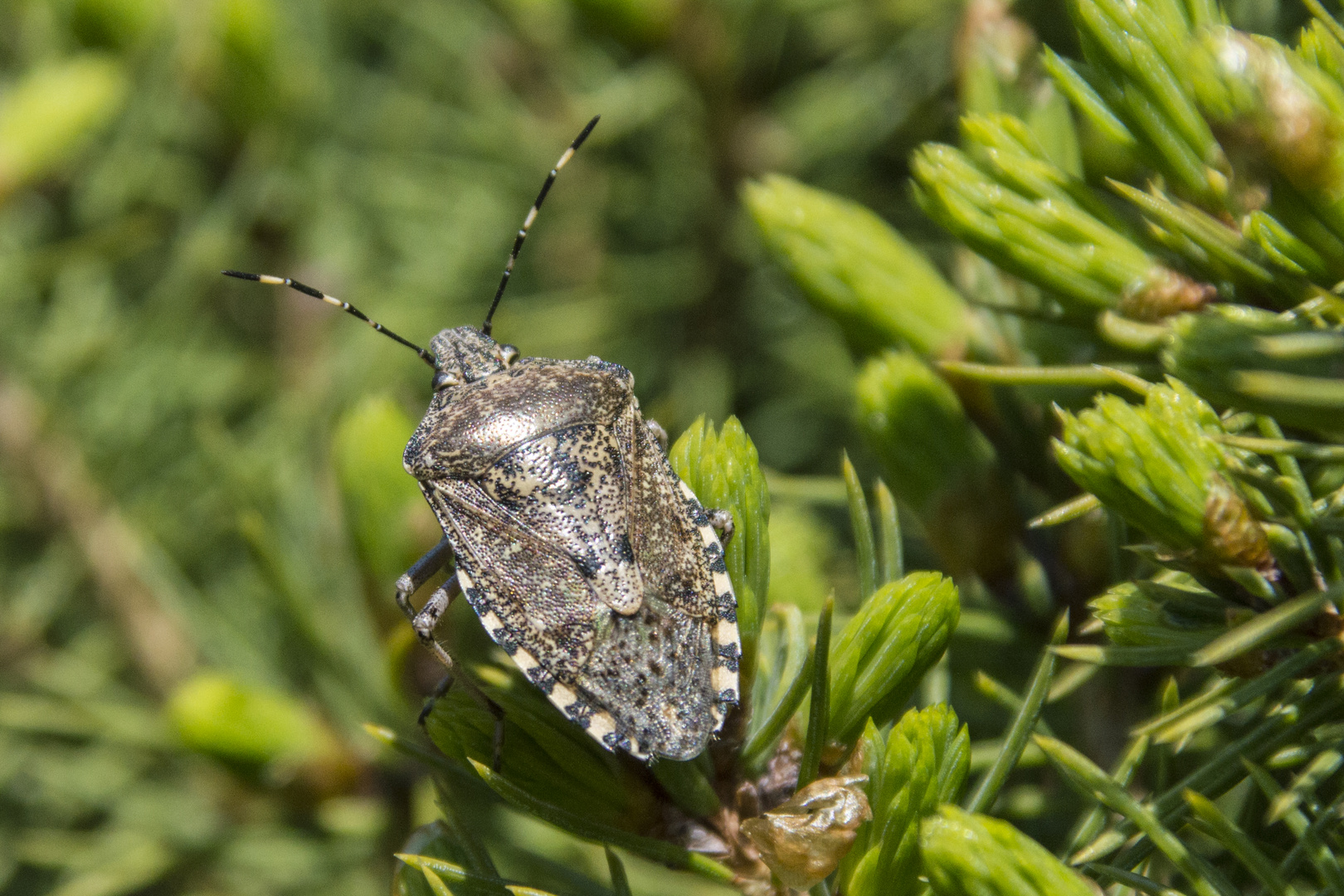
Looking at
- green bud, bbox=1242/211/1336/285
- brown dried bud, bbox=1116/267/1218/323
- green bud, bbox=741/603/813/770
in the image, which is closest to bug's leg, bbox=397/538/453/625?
green bud, bbox=741/603/813/770

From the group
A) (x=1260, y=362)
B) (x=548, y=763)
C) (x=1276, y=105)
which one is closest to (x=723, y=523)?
(x=548, y=763)

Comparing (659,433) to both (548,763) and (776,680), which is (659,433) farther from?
(548,763)

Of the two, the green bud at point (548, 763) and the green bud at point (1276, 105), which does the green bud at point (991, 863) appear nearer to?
the green bud at point (548, 763)

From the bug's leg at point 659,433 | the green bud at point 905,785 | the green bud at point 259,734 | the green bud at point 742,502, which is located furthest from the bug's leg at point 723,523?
the green bud at point 259,734

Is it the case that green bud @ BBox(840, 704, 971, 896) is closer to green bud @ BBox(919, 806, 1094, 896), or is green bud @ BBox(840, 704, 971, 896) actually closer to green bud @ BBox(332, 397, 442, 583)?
green bud @ BBox(919, 806, 1094, 896)

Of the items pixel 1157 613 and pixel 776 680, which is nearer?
pixel 1157 613
